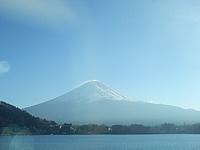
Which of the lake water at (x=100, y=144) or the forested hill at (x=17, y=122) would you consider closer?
the lake water at (x=100, y=144)

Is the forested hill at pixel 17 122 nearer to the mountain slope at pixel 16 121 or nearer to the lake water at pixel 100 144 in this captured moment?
the mountain slope at pixel 16 121

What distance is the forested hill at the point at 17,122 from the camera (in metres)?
87.8

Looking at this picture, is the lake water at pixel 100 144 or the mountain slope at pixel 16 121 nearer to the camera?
the lake water at pixel 100 144

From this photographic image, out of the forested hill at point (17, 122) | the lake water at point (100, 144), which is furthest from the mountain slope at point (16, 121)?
the lake water at point (100, 144)

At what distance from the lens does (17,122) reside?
300 ft

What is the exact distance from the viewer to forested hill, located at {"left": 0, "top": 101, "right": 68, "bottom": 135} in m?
87.8

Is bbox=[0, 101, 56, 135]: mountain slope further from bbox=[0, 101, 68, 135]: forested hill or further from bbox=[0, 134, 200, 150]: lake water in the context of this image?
bbox=[0, 134, 200, 150]: lake water

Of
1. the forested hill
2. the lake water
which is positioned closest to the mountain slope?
the forested hill

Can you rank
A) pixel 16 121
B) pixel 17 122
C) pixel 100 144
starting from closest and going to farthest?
pixel 100 144
pixel 16 121
pixel 17 122

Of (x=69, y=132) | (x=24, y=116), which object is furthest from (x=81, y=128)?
(x=24, y=116)

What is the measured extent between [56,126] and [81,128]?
11658 mm

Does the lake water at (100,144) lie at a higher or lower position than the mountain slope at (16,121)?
lower

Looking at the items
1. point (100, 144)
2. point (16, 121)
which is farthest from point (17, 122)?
point (100, 144)

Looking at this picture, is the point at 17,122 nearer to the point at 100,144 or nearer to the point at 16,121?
the point at 16,121
